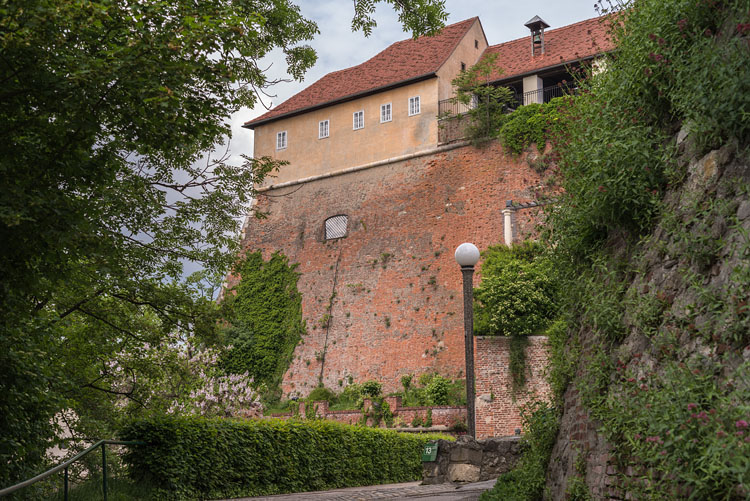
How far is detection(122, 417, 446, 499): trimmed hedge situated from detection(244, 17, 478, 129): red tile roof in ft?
60.6

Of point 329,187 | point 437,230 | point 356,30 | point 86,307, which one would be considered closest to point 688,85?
point 356,30

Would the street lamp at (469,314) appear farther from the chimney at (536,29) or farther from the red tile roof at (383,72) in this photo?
the chimney at (536,29)

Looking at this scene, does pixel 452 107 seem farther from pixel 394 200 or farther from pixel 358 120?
pixel 358 120

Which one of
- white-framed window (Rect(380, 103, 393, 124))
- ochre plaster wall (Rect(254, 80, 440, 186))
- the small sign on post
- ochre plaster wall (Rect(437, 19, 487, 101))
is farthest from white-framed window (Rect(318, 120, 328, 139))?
the small sign on post

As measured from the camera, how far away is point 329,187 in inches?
1326

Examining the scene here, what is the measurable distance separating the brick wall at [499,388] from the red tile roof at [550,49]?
459 inches

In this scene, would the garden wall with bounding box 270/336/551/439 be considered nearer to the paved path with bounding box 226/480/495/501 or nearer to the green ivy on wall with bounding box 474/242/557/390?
the green ivy on wall with bounding box 474/242/557/390

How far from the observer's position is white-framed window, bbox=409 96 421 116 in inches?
1229

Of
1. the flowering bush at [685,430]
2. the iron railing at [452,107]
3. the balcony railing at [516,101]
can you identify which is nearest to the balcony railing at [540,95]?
the balcony railing at [516,101]

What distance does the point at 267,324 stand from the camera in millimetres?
32844

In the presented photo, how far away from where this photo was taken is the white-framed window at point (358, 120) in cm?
3309

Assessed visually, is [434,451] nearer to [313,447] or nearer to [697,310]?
[313,447]

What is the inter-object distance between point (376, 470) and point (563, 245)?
1074 centimetres

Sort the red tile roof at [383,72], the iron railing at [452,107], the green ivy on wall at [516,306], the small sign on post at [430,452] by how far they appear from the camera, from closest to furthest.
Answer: the small sign on post at [430,452]
the green ivy on wall at [516,306]
the iron railing at [452,107]
the red tile roof at [383,72]
